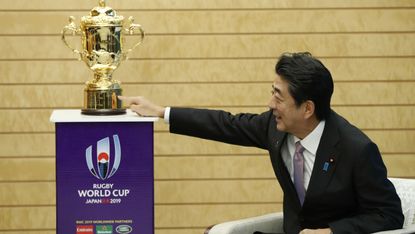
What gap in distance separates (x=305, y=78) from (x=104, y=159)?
107cm

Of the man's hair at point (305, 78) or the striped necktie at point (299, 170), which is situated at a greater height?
the man's hair at point (305, 78)

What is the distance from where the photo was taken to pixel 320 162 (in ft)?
16.6

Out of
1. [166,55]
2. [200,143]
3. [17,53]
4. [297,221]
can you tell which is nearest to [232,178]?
[200,143]

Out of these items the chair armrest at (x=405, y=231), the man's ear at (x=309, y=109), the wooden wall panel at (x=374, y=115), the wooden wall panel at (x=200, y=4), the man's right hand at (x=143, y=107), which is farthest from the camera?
the wooden wall panel at (x=374, y=115)

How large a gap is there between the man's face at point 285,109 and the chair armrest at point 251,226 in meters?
0.51

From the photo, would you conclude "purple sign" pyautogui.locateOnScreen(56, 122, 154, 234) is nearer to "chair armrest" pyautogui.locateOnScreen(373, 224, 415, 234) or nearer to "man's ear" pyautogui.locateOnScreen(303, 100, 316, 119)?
"man's ear" pyautogui.locateOnScreen(303, 100, 316, 119)

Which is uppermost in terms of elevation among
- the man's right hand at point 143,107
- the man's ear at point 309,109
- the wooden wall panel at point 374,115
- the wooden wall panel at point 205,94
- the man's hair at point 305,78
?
the man's hair at point 305,78

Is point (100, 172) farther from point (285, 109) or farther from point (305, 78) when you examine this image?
point (305, 78)

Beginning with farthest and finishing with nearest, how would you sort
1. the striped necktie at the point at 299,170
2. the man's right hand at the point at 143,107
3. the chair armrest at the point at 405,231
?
the man's right hand at the point at 143,107
the striped necktie at the point at 299,170
the chair armrest at the point at 405,231

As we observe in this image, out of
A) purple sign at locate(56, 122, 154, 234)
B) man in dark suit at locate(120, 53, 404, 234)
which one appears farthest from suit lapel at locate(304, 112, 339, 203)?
purple sign at locate(56, 122, 154, 234)

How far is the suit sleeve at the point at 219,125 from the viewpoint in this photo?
5395mm

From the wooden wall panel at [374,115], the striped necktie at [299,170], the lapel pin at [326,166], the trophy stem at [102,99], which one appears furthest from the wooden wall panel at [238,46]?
the lapel pin at [326,166]

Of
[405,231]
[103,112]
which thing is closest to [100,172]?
[103,112]

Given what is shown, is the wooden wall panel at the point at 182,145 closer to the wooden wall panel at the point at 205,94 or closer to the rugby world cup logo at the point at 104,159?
the wooden wall panel at the point at 205,94
